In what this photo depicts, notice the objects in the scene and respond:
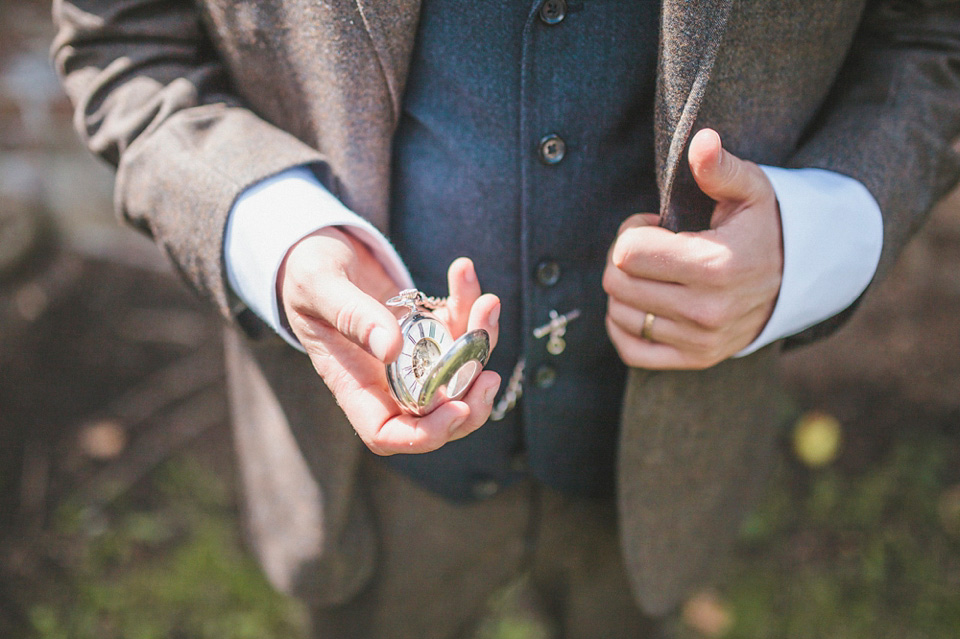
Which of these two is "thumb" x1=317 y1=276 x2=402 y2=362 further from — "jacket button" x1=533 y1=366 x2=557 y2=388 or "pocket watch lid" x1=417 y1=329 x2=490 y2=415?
"jacket button" x1=533 y1=366 x2=557 y2=388

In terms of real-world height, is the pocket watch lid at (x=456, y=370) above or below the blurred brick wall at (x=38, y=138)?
above

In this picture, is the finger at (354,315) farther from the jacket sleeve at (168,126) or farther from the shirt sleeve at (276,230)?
the jacket sleeve at (168,126)

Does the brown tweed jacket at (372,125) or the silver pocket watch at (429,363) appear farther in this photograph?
the brown tweed jacket at (372,125)

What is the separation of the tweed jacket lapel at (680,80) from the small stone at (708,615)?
217 centimetres

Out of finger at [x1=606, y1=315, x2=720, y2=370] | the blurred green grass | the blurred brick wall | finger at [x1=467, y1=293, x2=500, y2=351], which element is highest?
finger at [x1=467, y1=293, x2=500, y2=351]

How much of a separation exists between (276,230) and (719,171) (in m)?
0.68

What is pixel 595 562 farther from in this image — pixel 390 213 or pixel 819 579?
pixel 819 579

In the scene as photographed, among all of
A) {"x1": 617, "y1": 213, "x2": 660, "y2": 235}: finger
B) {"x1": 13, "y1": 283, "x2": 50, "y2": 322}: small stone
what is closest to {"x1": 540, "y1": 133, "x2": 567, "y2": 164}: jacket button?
{"x1": 617, "y1": 213, "x2": 660, "y2": 235}: finger

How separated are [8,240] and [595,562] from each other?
3321mm

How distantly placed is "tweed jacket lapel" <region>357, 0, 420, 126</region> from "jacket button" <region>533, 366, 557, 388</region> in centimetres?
59

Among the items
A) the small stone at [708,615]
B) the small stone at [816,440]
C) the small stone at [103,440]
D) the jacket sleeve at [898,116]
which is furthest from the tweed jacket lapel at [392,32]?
the small stone at [816,440]

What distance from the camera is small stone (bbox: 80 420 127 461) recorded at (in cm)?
297

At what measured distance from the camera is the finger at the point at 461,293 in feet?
3.25


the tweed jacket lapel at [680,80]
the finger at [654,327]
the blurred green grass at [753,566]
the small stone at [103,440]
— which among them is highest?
the tweed jacket lapel at [680,80]
